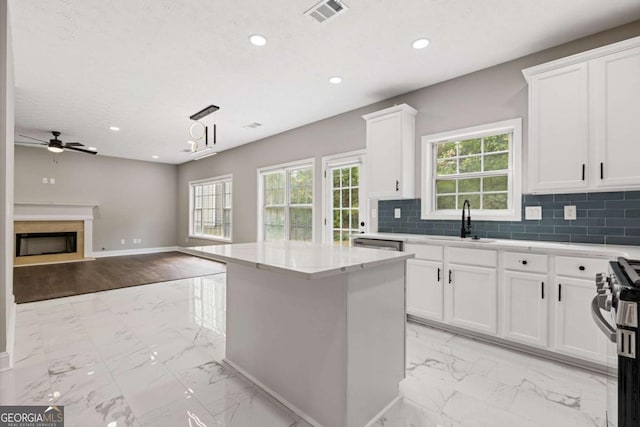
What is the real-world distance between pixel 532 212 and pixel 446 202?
2.91 ft

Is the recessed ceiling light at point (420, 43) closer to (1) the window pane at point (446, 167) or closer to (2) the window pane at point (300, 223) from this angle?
(1) the window pane at point (446, 167)

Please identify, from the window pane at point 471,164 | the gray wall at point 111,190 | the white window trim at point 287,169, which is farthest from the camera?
the gray wall at point 111,190

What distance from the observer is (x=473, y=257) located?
9.42ft

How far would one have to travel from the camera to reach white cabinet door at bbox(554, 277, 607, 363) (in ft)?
7.47

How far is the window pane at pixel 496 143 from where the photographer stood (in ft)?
10.6

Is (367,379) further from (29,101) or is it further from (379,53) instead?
(29,101)

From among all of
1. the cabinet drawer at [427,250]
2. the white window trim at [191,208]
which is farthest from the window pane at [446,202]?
the white window trim at [191,208]

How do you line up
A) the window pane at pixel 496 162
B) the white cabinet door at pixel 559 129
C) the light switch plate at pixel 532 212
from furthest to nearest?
1. the window pane at pixel 496 162
2. the light switch plate at pixel 532 212
3. the white cabinet door at pixel 559 129

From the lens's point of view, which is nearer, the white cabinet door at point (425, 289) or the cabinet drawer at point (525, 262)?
the cabinet drawer at point (525, 262)


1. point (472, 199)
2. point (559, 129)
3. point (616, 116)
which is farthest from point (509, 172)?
point (616, 116)

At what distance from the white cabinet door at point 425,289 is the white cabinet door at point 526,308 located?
59 cm

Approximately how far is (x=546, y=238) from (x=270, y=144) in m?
4.74

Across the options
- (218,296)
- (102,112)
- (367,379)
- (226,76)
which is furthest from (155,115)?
(367,379)

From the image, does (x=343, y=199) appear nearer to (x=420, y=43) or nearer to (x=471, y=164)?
(x=471, y=164)
